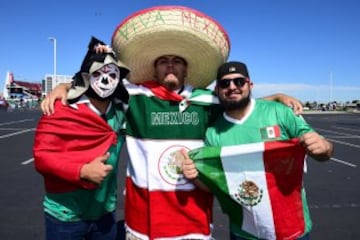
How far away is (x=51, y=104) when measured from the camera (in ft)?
9.28

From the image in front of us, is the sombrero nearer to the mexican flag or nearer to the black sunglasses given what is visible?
the black sunglasses

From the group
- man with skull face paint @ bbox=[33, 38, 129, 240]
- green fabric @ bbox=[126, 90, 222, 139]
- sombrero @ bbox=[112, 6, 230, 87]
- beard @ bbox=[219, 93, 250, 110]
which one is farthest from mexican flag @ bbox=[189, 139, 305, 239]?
sombrero @ bbox=[112, 6, 230, 87]

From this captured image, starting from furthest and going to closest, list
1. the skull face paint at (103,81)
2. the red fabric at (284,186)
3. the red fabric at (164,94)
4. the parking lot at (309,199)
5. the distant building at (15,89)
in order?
the distant building at (15,89)
the parking lot at (309,199)
the red fabric at (164,94)
the red fabric at (284,186)
the skull face paint at (103,81)

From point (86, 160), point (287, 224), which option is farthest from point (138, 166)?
point (287, 224)

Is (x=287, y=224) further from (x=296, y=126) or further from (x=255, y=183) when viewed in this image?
(x=296, y=126)

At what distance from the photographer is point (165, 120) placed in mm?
2994

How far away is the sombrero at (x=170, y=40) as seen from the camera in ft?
10.3

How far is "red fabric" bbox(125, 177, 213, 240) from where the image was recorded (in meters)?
2.96

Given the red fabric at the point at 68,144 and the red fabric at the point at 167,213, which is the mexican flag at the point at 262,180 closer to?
the red fabric at the point at 167,213

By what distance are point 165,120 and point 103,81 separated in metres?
0.52

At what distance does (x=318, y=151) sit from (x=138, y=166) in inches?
49.4

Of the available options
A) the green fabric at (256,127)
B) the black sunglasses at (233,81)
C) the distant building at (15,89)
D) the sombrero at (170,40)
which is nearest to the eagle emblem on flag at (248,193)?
the green fabric at (256,127)

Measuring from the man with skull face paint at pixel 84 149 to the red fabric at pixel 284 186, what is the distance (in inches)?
→ 44.5

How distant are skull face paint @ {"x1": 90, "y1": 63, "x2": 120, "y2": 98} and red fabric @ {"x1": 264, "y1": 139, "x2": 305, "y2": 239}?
117cm
